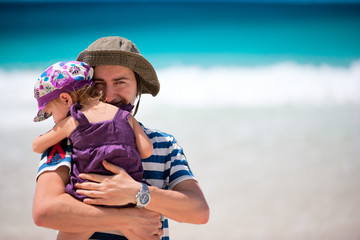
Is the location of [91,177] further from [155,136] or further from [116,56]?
[116,56]

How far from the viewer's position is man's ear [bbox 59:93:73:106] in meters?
1.64

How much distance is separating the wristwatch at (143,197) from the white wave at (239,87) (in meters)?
7.53

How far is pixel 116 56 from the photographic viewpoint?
181cm

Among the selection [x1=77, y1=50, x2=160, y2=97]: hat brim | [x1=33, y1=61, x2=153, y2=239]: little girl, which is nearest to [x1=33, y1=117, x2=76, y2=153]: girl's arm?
[x1=33, y1=61, x2=153, y2=239]: little girl

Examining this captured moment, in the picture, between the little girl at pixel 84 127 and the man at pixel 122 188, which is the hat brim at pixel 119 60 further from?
the little girl at pixel 84 127

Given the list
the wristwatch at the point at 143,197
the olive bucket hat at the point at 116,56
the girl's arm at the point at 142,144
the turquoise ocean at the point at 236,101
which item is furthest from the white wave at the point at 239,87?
the wristwatch at the point at 143,197

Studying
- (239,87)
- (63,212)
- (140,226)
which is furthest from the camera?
(239,87)

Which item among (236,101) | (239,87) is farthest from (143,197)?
(239,87)

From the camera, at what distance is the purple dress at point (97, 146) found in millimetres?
1541

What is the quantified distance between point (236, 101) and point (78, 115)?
9155 mm

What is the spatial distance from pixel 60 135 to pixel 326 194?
4049 millimetres

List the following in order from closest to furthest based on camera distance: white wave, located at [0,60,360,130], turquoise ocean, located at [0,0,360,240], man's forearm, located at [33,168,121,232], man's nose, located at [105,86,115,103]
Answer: man's forearm, located at [33,168,121,232], man's nose, located at [105,86,115,103], turquoise ocean, located at [0,0,360,240], white wave, located at [0,60,360,130]

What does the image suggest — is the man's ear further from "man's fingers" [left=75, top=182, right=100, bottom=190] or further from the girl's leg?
the girl's leg

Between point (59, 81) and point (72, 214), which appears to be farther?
point (59, 81)
